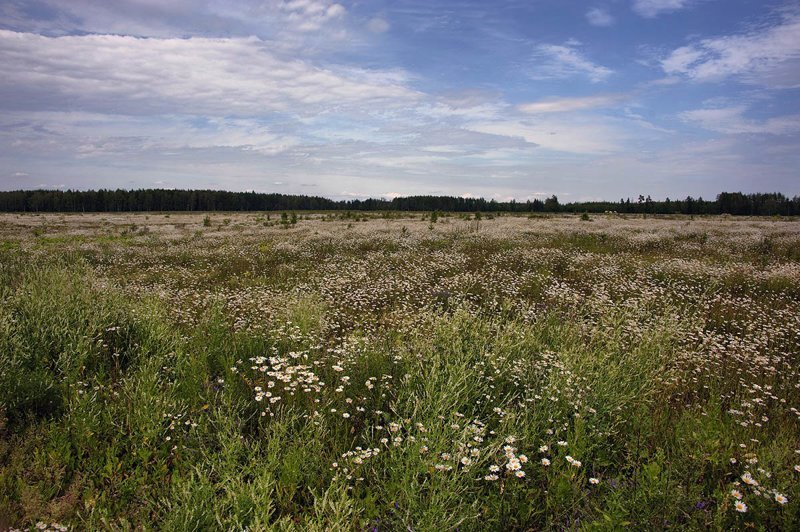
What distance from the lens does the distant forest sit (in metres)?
97.1

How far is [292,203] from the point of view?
153500 mm

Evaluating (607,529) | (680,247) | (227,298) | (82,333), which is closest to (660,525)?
(607,529)

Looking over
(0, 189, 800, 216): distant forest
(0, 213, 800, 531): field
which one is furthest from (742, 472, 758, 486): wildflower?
(0, 189, 800, 216): distant forest

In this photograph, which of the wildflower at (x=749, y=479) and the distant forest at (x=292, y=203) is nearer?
the wildflower at (x=749, y=479)

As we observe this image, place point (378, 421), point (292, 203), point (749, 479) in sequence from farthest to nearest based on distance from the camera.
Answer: point (292, 203) → point (378, 421) → point (749, 479)

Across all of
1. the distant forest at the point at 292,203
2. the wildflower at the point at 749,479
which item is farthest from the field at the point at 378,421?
the distant forest at the point at 292,203

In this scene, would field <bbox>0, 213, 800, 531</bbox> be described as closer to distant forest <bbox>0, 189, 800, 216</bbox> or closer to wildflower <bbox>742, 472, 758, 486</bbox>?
wildflower <bbox>742, 472, 758, 486</bbox>

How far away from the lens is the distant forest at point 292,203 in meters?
97.1

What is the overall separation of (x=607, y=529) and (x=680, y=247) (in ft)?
66.0

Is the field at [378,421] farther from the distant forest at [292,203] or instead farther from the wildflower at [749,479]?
the distant forest at [292,203]

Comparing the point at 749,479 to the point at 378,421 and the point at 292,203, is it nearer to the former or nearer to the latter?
the point at 378,421

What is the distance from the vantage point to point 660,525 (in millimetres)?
2854

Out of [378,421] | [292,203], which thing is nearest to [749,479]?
[378,421]

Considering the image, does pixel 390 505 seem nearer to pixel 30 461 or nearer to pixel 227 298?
pixel 30 461
